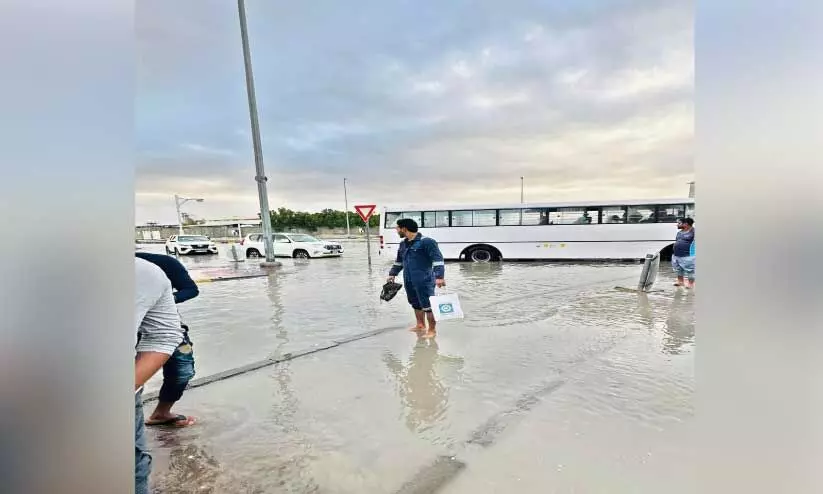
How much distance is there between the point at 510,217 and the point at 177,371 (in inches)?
643

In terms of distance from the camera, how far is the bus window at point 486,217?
728 inches

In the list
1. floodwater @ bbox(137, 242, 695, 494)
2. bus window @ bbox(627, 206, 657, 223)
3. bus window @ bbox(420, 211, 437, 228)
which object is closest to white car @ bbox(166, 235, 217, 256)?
bus window @ bbox(420, 211, 437, 228)

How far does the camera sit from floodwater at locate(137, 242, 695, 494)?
2.67 metres

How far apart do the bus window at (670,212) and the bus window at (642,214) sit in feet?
0.65

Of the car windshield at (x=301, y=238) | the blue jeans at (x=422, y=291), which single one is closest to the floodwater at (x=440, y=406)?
the blue jeans at (x=422, y=291)

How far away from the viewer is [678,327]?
20.8 ft

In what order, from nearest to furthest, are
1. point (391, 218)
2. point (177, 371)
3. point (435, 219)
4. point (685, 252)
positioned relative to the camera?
1. point (177, 371)
2. point (685, 252)
3. point (435, 219)
4. point (391, 218)

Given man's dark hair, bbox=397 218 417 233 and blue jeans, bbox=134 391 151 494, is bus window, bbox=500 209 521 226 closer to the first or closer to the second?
man's dark hair, bbox=397 218 417 233

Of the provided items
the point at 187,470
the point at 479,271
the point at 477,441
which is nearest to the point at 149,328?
the point at 187,470

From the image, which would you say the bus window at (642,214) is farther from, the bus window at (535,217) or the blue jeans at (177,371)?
the blue jeans at (177,371)

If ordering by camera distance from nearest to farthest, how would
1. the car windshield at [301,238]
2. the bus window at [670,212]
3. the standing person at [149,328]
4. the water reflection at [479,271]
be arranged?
1. the standing person at [149,328]
2. the water reflection at [479,271]
3. the bus window at [670,212]
4. the car windshield at [301,238]

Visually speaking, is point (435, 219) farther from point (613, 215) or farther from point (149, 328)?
point (149, 328)
